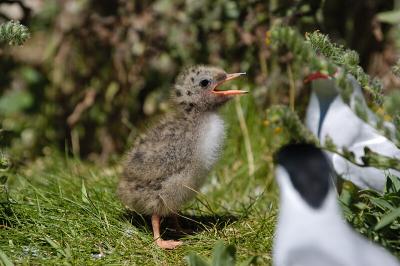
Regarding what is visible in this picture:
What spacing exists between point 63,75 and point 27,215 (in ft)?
9.25

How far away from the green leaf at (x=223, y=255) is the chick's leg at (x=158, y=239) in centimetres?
55

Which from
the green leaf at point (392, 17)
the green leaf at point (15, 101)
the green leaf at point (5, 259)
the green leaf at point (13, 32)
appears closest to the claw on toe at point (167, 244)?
the green leaf at point (5, 259)

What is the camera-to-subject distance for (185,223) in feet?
13.8

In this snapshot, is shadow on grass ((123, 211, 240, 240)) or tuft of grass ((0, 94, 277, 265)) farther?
shadow on grass ((123, 211, 240, 240))

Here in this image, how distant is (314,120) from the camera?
472 cm

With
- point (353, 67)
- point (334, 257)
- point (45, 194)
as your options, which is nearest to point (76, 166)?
A: point (45, 194)

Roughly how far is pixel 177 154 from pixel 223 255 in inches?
28.1

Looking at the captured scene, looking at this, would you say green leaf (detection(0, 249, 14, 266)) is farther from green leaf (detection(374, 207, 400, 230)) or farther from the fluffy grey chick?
green leaf (detection(374, 207, 400, 230))

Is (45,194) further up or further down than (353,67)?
further down

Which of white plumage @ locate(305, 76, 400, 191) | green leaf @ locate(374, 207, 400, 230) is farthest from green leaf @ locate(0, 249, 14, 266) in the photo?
white plumage @ locate(305, 76, 400, 191)

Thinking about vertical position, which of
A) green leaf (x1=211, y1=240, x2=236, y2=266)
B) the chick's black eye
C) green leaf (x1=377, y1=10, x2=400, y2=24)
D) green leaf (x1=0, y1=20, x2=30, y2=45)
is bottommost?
green leaf (x1=211, y1=240, x2=236, y2=266)

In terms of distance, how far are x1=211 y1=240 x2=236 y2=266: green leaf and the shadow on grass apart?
68 centimetres

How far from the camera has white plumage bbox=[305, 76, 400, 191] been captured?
13.7 feet

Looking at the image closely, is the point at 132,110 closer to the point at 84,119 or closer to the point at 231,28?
the point at 84,119
